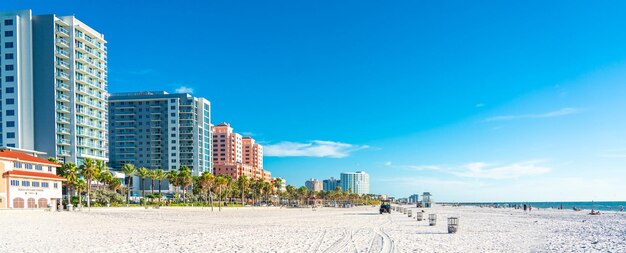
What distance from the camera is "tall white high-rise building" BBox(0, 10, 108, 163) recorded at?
86125 mm

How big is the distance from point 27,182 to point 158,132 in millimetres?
100473

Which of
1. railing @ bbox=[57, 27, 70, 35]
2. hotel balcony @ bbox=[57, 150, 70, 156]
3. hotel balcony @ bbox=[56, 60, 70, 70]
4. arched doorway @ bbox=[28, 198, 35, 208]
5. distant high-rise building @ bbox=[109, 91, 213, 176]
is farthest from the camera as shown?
distant high-rise building @ bbox=[109, 91, 213, 176]

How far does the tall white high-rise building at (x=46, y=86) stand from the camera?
86.1 m

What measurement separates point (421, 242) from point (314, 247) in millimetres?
5534

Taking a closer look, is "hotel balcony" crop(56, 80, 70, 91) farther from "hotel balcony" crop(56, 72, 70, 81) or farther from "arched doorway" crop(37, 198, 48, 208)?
"arched doorway" crop(37, 198, 48, 208)

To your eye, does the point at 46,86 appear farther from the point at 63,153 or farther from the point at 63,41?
the point at 63,153

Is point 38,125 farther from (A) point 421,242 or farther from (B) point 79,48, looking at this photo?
(A) point 421,242

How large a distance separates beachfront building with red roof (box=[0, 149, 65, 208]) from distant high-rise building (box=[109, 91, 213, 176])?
296 ft

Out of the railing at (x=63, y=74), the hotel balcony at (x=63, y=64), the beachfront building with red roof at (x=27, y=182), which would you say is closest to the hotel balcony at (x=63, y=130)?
the railing at (x=63, y=74)

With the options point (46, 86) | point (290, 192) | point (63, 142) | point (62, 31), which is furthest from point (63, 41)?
point (290, 192)

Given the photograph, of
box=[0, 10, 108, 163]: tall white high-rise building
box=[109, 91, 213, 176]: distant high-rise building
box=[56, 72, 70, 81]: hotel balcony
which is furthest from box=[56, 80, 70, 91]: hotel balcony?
box=[109, 91, 213, 176]: distant high-rise building

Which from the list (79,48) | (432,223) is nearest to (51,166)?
(79,48)

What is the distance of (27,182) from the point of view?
Result: 181 ft

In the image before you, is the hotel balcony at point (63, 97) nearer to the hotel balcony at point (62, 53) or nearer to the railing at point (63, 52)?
the hotel balcony at point (62, 53)
